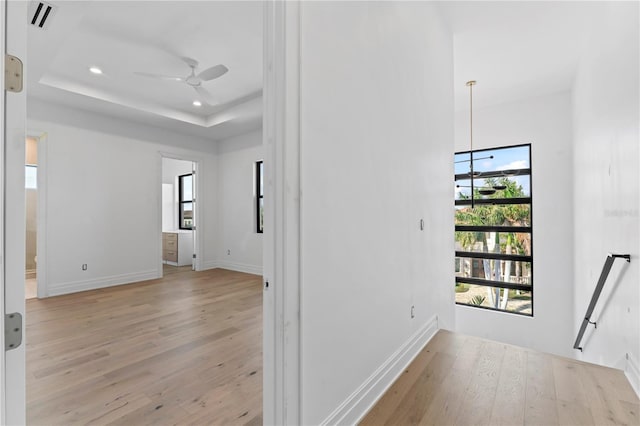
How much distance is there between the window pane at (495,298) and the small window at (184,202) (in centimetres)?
630

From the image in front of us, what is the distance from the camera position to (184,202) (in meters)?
7.85

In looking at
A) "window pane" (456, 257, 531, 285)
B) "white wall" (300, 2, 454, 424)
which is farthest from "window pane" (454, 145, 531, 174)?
"white wall" (300, 2, 454, 424)

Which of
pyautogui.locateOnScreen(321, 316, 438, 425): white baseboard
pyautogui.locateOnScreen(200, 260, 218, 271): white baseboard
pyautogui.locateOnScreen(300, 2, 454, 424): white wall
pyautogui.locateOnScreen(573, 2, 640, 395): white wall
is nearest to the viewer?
pyautogui.locateOnScreen(300, 2, 454, 424): white wall

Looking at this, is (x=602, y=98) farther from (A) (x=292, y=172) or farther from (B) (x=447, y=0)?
(A) (x=292, y=172)

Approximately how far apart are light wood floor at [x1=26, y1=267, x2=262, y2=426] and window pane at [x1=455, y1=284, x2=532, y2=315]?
3.88m

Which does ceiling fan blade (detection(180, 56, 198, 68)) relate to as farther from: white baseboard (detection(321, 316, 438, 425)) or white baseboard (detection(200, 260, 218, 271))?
white baseboard (detection(200, 260, 218, 271))

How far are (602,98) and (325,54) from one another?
2.87 meters

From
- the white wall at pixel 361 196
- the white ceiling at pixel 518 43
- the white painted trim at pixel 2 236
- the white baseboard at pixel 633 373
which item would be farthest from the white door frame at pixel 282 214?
the white ceiling at pixel 518 43

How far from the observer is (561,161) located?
4.79 m

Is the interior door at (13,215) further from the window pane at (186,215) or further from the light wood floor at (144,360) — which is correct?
the window pane at (186,215)

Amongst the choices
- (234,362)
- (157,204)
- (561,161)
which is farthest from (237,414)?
(561,161)

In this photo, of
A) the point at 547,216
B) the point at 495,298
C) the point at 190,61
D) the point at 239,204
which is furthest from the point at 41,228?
the point at 547,216

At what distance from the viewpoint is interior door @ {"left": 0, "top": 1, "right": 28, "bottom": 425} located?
627mm

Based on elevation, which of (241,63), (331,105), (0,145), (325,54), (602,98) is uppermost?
(241,63)
